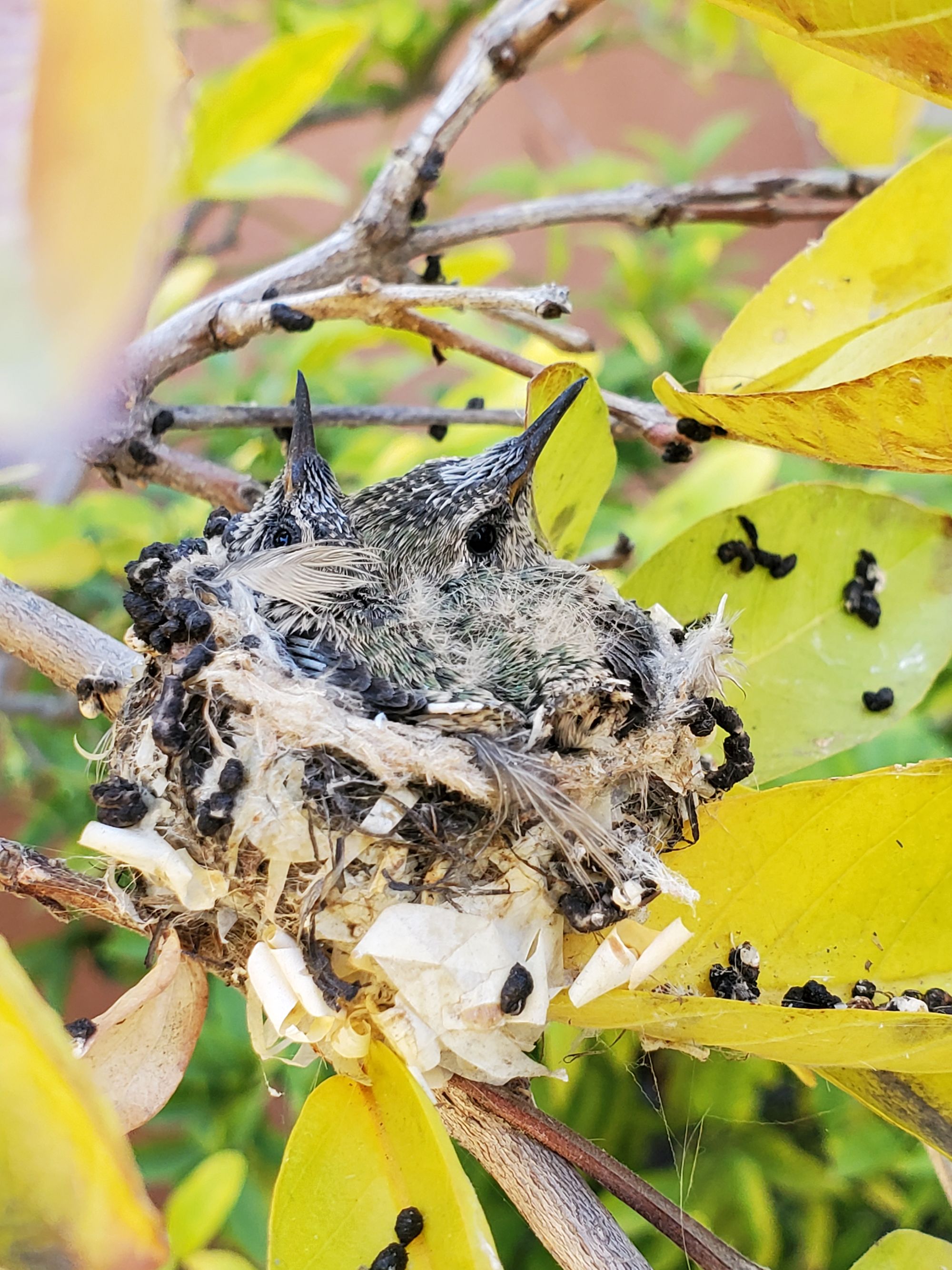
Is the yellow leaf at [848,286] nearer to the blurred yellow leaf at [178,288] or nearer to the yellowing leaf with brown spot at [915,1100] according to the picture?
the yellowing leaf with brown spot at [915,1100]

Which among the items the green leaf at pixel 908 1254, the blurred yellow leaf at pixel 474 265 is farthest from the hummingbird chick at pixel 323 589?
the blurred yellow leaf at pixel 474 265

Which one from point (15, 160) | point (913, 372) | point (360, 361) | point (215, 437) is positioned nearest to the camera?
point (15, 160)

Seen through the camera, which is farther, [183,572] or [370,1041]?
[183,572]

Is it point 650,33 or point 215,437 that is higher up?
point 650,33

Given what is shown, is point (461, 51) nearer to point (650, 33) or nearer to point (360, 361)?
point (650, 33)

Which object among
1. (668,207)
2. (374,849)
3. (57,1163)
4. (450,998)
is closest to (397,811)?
(374,849)

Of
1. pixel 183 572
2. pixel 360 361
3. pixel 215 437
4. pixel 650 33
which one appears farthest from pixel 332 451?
pixel 650 33
